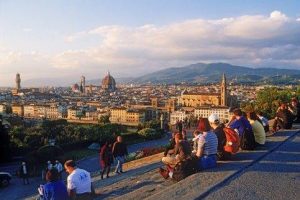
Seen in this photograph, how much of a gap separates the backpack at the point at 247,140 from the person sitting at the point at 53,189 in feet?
14.3

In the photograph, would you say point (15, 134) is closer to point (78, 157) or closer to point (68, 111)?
point (78, 157)

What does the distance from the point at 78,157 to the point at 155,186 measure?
2554 centimetres

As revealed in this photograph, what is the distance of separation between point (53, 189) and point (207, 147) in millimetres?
2774

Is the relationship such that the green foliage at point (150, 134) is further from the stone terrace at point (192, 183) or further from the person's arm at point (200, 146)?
the person's arm at point (200, 146)

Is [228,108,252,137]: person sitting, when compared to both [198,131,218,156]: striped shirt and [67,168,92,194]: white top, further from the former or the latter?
[67,168,92,194]: white top

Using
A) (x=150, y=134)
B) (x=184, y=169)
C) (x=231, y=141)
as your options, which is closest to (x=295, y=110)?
(x=231, y=141)

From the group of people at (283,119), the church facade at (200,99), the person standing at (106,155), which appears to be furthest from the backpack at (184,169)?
the church facade at (200,99)

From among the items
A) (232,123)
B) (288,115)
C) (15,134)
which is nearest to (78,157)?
(15,134)

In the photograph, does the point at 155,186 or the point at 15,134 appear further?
the point at 15,134

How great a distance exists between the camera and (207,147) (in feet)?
25.4

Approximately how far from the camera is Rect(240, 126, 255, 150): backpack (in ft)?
30.5

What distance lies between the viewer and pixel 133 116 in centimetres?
10350

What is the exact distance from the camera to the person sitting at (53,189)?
19.6ft

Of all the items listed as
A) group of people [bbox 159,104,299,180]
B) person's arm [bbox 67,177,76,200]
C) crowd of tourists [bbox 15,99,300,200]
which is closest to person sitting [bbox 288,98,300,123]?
crowd of tourists [bbox 15,99,300,200]
